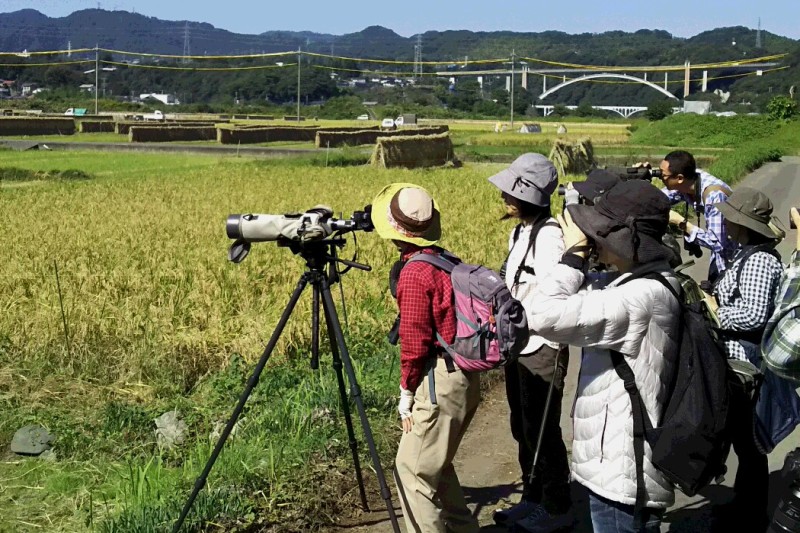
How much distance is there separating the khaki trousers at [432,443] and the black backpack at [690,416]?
71 centimetres

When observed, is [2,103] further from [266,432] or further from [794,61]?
Answer: [794,61]

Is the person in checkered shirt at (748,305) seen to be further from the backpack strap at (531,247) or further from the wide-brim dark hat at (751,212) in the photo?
the backpack strap at (531,247)

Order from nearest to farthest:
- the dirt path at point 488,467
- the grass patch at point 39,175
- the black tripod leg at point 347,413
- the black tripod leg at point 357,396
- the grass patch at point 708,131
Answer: the black tripod leg at point 357,396
the black tripod leg at point 347,413
the dirt path at point 488,467
the grass patch at point 39,175
the grass patch at point 708,131

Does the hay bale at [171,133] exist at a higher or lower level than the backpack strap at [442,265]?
higher

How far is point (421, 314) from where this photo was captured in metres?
3.70

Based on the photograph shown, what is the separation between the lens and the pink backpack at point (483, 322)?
3.63 m

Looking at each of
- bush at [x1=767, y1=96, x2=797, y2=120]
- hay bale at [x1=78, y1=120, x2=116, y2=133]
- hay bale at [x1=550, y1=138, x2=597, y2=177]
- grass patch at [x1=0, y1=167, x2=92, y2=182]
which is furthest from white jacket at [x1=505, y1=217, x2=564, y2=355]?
hay bale at [x1=78, y1=120, x2=116, y2=133]

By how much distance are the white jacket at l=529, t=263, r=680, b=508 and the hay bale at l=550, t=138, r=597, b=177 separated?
21.8m

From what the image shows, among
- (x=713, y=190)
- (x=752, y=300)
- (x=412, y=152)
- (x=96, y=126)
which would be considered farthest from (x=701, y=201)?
(x=96, y=126)

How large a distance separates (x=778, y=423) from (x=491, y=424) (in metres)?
2.37

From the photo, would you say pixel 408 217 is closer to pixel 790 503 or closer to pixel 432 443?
pixel 432 443

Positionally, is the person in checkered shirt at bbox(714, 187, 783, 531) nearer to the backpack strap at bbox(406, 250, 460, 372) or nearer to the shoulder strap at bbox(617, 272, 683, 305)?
the shoulder strap at bbox(617, 272, 683, 305)

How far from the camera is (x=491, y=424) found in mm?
6102

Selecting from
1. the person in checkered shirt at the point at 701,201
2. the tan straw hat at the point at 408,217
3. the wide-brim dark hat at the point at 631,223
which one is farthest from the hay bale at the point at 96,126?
the wide-brim dark hat at the point at 631,223
